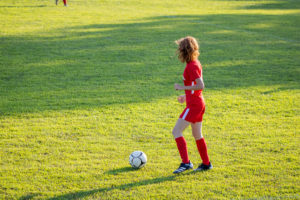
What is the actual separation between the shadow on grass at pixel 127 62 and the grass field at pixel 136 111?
0.14 feet

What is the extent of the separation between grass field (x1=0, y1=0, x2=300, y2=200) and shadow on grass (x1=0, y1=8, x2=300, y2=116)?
1.6 inches

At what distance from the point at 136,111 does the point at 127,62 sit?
4863 millimetres

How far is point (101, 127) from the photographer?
7.10 meters

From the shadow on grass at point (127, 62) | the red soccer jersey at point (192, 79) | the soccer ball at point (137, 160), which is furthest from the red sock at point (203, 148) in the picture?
the shadow on grass at point (127, 62)

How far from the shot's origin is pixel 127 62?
12.6m

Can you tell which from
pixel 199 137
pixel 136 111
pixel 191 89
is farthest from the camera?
pixel 136 111

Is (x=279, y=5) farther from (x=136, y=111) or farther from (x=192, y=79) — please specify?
(x=192, y=79)

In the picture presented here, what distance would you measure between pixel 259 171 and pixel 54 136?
12.8 feet

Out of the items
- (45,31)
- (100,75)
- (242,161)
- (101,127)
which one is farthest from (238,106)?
(45,31)

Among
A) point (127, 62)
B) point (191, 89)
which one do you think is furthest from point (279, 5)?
point (191, 89)

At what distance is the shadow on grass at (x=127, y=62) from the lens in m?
9.23

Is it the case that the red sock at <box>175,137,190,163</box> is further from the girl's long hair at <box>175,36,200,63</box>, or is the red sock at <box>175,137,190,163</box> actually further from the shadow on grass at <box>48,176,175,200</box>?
the girl's long hair at <box>175,36,200,63</box>

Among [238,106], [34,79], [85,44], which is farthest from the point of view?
[85,44]

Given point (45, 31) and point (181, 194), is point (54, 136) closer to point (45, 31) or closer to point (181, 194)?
point (181, 194)
